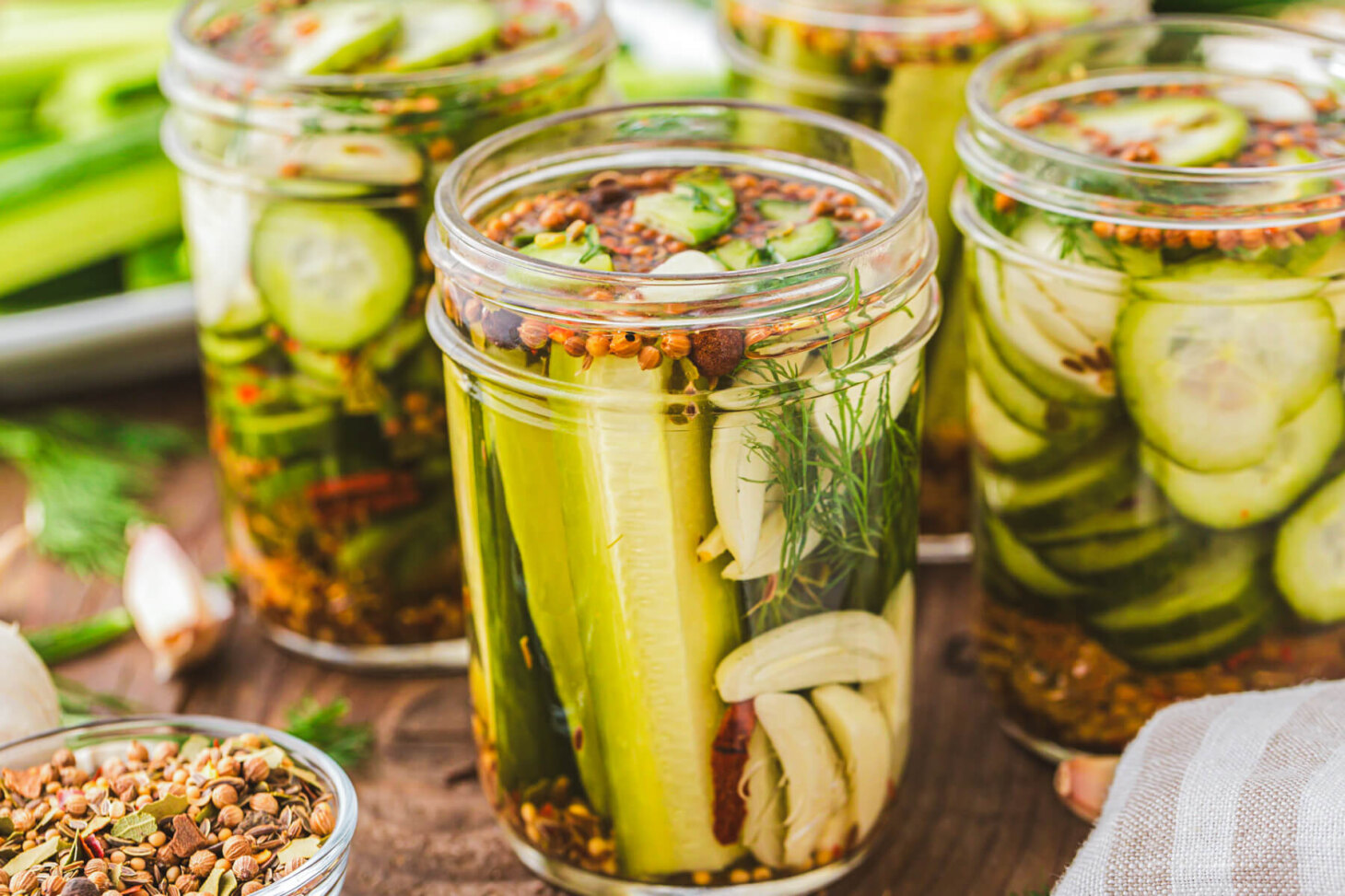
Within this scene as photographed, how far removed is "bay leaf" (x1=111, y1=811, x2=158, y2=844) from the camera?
3.00ft

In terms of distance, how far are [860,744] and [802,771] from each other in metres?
0.06

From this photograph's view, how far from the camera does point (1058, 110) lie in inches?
48.1

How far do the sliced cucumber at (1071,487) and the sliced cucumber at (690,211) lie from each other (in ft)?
1.05

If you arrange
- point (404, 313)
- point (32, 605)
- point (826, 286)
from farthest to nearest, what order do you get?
point (32, 605), point (404, 313), point (826, 286)

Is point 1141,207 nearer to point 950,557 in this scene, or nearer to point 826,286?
point 826,286

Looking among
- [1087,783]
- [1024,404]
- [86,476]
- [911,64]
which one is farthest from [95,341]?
[1087,783]

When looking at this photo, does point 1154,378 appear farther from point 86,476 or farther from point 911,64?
point 86,476

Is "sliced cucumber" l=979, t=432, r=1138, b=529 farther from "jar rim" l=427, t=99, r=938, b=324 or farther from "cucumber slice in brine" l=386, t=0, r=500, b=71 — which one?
"cucumber slice in brine" l=386, t=0, r=500, b=71

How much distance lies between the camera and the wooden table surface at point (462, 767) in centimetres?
111

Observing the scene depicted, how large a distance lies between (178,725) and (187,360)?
0.84 meters

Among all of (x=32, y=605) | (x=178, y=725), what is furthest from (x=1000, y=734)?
(x=32, y=605)

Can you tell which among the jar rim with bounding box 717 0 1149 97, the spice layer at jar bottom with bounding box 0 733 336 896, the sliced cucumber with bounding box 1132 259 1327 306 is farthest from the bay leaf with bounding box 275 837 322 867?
the jar rim with bounding box 717 0 1149 97

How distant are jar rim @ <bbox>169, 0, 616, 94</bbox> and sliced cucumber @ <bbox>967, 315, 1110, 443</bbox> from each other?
42 centimetres

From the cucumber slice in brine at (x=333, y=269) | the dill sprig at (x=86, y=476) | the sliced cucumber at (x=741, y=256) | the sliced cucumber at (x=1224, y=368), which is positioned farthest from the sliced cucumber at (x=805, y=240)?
the dill sprig at (x=86, y=476)
